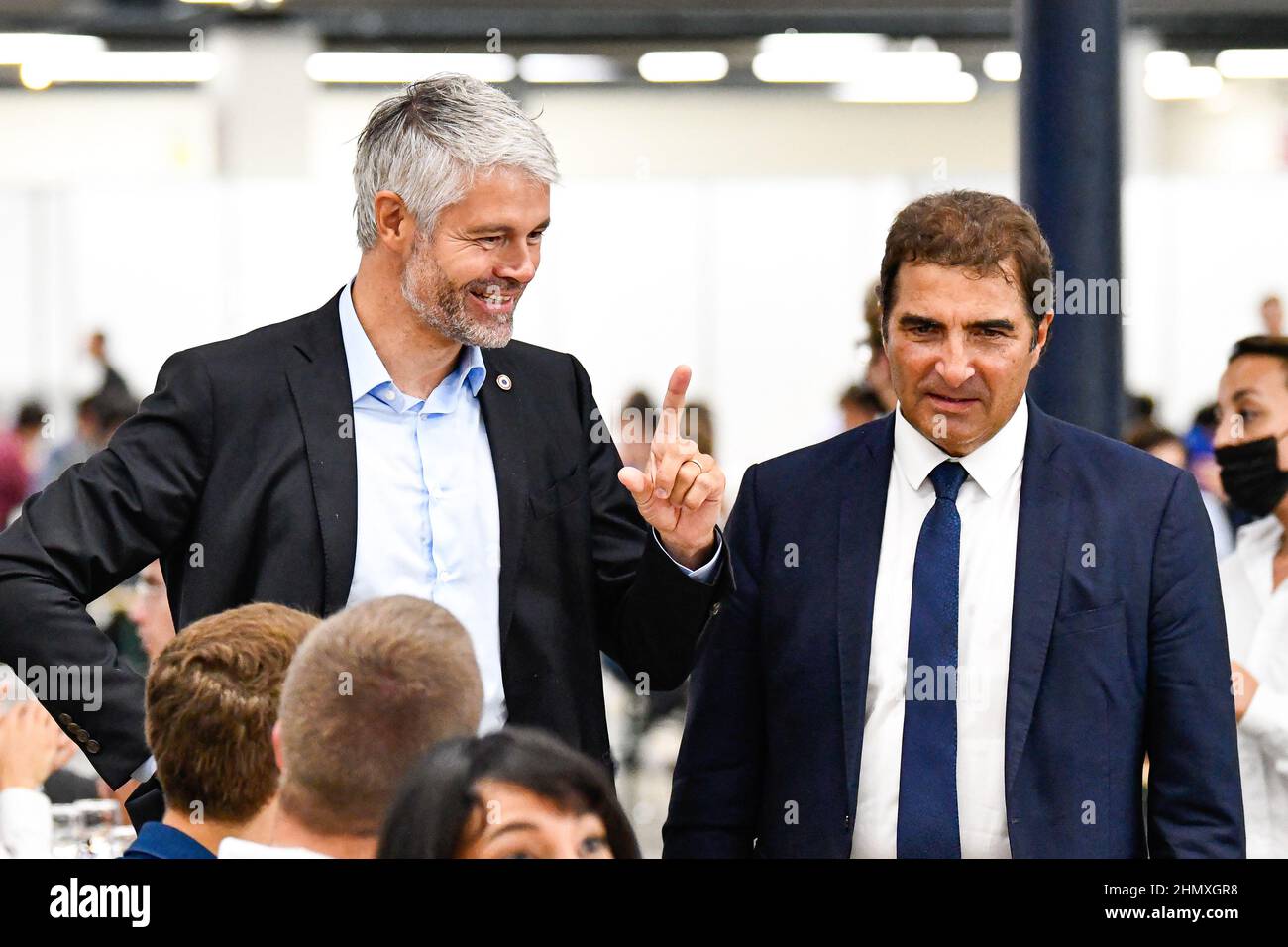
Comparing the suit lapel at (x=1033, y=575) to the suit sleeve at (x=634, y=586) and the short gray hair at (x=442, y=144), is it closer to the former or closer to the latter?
the suit sleeve at (x=634, y=586)

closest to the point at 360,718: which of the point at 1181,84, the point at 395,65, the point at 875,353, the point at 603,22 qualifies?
the point at 875,353

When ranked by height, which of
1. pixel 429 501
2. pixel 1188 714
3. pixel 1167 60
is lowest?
pixel 1188 714

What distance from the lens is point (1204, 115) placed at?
9141 millimetres

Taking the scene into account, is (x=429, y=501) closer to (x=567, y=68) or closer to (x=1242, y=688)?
(x=1242, y=688)

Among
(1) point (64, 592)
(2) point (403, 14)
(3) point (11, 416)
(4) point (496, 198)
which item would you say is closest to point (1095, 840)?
(4) point (496, 198)

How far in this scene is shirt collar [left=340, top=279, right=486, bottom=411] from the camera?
2100mm

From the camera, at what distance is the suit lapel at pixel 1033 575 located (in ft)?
6.09

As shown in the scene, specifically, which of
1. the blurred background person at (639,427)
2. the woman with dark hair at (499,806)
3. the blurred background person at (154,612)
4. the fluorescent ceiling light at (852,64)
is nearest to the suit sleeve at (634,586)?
the woman with dark hair at (499,806)

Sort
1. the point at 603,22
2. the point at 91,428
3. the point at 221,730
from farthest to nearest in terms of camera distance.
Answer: the point at 603,22 < the point at 91,428 < the point at 221,730

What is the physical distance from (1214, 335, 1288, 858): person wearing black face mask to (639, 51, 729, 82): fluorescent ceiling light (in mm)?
6164

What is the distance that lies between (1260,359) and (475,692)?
6.63 ft

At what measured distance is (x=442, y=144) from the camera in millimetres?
2014

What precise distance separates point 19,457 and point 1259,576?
5400 millimetres
